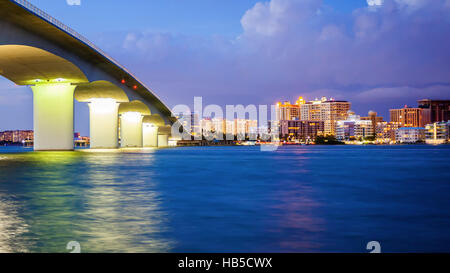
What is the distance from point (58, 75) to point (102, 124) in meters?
21.8

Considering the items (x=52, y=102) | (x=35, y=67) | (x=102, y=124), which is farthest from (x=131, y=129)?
(x=35, y=67)

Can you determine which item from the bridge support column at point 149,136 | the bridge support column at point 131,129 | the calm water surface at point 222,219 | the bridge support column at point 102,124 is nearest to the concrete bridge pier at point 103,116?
the bridge support column at point 102,124

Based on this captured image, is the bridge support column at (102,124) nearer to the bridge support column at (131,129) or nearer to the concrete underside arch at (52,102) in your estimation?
the concrete underside arch at (52,102)

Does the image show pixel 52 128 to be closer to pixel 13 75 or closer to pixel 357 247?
pixel 13 75

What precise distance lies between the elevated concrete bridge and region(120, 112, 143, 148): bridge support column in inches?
636

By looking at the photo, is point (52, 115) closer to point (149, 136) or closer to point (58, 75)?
point (58, 75)

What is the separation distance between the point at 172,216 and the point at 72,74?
47.4 meters

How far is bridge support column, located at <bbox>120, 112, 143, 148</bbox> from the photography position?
342 ft

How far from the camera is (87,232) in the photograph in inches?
341

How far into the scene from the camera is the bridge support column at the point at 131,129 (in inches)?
4109

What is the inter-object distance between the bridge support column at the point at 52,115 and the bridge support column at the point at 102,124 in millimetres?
18337

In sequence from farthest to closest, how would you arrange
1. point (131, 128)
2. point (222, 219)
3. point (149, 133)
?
point (149, 133)
point (131, 128)
point (222, 219)

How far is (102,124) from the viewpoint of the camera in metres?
75.3
